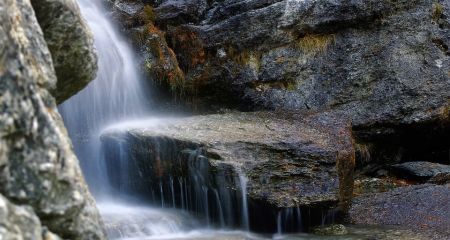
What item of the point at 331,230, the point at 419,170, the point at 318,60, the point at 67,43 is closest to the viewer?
the point at 67,43

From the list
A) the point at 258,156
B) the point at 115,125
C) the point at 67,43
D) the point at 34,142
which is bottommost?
the point at 258,156

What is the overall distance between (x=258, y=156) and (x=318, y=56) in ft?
11.9

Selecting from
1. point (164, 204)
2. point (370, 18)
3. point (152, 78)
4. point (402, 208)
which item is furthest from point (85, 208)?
point (370, 18)

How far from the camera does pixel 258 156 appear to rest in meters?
6.81

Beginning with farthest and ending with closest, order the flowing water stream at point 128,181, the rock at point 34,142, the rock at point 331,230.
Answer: the rock at point 331,230 → the flowing water stream at point 128,181 → the rock at point 34,142

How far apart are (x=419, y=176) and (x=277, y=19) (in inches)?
148

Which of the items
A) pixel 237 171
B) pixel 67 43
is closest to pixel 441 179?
pixel 237 171

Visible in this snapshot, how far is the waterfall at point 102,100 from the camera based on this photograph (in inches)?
321

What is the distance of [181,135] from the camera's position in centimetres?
712

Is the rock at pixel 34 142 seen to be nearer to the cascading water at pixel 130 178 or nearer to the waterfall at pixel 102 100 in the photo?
the cascading water at pixel 130 178

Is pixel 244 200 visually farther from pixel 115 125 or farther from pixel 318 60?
pixel 318 60

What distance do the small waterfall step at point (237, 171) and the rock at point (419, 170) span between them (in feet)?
6.72

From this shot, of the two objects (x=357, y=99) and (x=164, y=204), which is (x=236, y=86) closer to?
(x=357, y=99)

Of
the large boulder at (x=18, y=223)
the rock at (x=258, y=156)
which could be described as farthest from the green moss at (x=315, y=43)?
the large boulder at (x=18, y=223)
